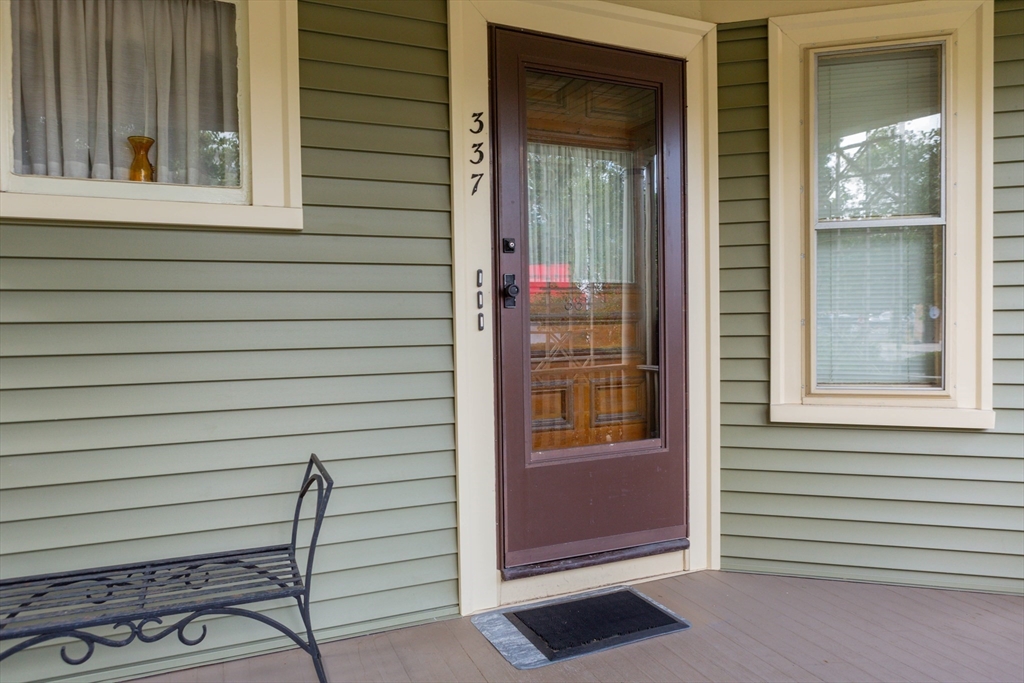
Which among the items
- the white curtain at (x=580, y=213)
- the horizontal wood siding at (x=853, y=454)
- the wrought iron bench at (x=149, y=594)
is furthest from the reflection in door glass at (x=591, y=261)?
the wrought iron bench at (x=149, y=594)

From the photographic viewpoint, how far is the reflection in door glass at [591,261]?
8.61ft

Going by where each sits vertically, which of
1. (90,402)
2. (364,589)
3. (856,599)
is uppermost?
(90,402)

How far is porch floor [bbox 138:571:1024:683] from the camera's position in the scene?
6.71 ft

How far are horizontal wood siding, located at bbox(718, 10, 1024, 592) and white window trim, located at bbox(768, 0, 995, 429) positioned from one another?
55 mm

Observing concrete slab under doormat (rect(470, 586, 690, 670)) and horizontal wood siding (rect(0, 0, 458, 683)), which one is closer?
horizontal wood siding (rect(0, 0, 458, 683))

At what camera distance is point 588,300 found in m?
2.73

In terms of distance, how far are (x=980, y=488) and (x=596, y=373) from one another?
64.1 inches

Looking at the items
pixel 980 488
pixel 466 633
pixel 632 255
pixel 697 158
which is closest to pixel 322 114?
pixel 632 255

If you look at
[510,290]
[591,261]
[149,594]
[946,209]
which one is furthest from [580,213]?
[149,594]

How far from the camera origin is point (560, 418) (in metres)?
2.66

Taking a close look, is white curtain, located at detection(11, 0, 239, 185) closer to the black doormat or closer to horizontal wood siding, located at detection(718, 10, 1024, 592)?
the black doormat

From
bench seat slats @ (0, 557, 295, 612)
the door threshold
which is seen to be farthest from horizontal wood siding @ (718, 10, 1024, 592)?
bench seat slats @ (0, 557, 295, 612)

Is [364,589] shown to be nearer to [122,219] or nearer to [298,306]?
[298,306]

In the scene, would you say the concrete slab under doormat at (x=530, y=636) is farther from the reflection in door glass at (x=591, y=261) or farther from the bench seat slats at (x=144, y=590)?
the bench seat slats at (x=144, y=590)
